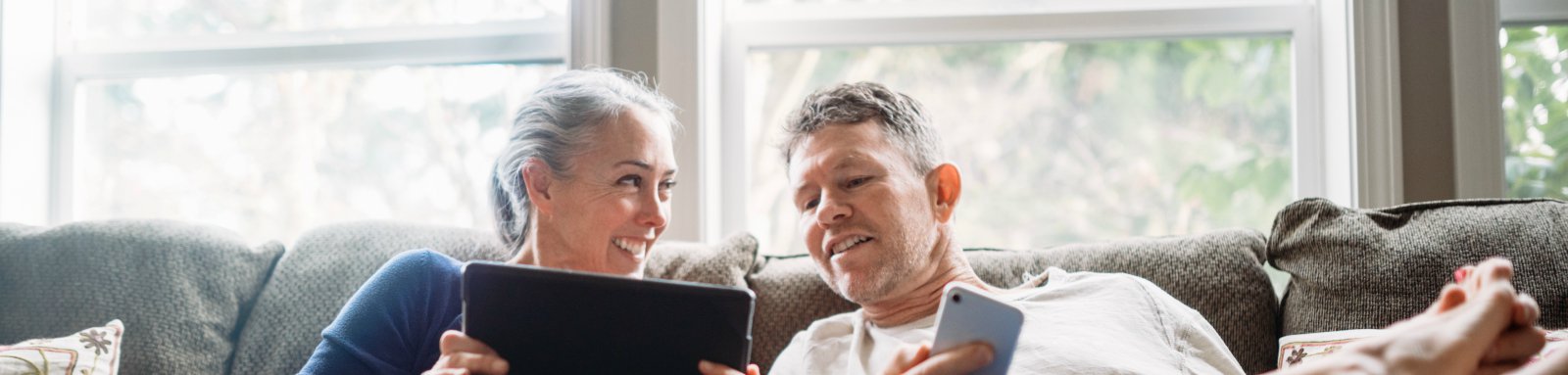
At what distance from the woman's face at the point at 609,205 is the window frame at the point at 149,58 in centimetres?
79

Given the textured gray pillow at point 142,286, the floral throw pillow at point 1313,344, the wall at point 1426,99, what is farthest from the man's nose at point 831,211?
the wall at point 1426,99

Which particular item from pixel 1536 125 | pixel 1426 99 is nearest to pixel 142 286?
pixel 1426 99

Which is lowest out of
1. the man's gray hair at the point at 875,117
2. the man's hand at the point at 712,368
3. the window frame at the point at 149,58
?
the man's hand at the point at 712,368

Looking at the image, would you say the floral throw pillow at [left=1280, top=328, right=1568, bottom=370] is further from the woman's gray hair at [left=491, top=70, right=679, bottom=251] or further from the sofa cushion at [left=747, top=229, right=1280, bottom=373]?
the woman's gray hair at [left=491, top=70, right=679, bottom=251]

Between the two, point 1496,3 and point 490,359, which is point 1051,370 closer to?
point 490,359

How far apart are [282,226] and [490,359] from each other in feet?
6.07

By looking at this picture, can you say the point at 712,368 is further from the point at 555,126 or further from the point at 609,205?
the point at 555,126

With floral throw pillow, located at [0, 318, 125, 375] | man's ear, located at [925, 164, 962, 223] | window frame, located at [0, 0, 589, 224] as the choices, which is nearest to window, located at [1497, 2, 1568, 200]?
man's ear, located at [925, 164, 962, 223]

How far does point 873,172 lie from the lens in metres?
1.66

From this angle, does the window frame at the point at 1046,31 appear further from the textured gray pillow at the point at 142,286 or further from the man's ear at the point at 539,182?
the textured gray pillow at the point at 142,286

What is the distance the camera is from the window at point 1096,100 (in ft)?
7.69

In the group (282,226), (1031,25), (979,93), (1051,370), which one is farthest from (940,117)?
(282,226)

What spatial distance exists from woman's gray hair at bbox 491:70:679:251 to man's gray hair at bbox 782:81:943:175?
24cm

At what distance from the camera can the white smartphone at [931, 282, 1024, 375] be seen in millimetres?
1059
